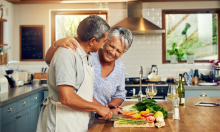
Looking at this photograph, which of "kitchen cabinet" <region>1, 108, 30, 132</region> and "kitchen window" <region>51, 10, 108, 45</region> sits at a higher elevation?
"kitchen window" <region>51, 10, 108, 45</region>

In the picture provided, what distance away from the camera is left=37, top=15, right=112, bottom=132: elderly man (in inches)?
56.0

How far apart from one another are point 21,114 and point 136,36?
2691 millimetres

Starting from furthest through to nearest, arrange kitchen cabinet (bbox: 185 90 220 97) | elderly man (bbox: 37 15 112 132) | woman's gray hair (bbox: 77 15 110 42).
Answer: kitchen cabinet (bbox: 185 90 220 97) < woman's gray hair (bbox: 77 15 110 42) < elderly man (bbox: 37 15 112 132)

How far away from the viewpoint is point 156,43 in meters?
4.87

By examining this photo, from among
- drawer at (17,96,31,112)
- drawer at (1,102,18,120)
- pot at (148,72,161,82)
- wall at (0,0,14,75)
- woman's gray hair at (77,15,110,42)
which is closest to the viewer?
woman's gray hair at (77,15,110,42)

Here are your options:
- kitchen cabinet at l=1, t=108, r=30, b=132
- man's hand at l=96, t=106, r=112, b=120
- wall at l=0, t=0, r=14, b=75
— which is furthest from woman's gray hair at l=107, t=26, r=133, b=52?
wall at l=0, t=0, r=14, b=75

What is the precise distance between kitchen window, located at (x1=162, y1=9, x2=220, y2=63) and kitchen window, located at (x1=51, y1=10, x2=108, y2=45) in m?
1.35

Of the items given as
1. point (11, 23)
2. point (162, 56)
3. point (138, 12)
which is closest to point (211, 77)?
point (162, 56)

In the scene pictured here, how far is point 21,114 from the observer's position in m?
3.27

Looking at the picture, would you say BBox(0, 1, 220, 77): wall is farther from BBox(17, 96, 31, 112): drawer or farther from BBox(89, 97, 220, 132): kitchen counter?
BBox(89, 97, 220, 132): kitchen counter

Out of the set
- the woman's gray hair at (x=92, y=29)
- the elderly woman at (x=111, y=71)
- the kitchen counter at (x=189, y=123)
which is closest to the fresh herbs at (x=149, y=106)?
the kitchen counter at (x=189, y=123)

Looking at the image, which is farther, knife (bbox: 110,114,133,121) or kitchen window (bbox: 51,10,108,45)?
kitchen window (bbox: 51,10,108,45)

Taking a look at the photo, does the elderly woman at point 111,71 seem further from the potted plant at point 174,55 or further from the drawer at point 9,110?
the potted plant at point 174,55

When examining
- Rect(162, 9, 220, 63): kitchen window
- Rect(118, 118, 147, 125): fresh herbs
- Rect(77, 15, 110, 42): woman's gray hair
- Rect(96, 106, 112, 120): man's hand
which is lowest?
Rect(118, 118, 147, 125): fresh herbs
